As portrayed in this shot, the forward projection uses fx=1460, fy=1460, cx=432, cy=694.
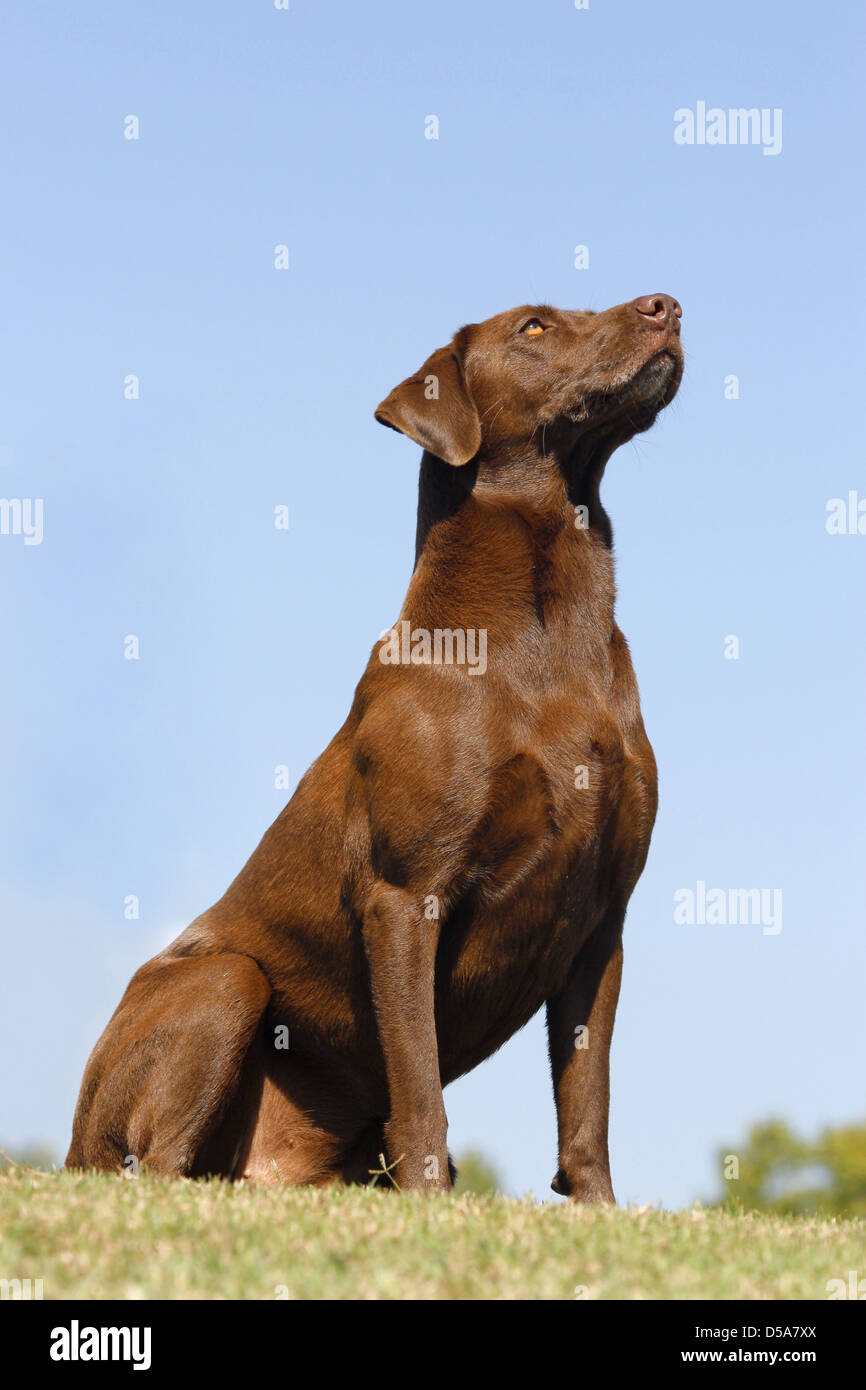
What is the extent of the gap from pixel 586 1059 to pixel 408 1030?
88 centimetres

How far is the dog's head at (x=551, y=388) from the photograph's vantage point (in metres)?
5.93

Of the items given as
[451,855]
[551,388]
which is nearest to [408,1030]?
[451,855]

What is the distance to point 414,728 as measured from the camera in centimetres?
545

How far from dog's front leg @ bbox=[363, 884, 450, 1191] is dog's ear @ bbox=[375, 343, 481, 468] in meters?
1.79

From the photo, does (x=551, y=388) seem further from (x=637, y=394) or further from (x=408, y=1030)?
(x=408, y=1030)

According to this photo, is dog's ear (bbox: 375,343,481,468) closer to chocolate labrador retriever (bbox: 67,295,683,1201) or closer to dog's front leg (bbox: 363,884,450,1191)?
chocolate labrador retriever (bbox: 67,295,683,1201)

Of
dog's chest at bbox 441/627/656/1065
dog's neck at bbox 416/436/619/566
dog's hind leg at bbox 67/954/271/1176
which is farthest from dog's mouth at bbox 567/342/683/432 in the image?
dog's hind leg at bbox 67/954/271/1176

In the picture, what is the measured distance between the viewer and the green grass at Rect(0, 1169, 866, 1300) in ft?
10.9

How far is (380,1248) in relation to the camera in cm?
363

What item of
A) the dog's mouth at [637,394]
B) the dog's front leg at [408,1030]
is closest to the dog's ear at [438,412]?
the dog's mouth at [637,394]

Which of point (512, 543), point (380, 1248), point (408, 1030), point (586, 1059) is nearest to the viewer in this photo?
point (380, 1248)

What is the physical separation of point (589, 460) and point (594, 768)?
1.40 meters

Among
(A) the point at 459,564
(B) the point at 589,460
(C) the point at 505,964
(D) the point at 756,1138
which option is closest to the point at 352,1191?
(C) the point at 505,964
